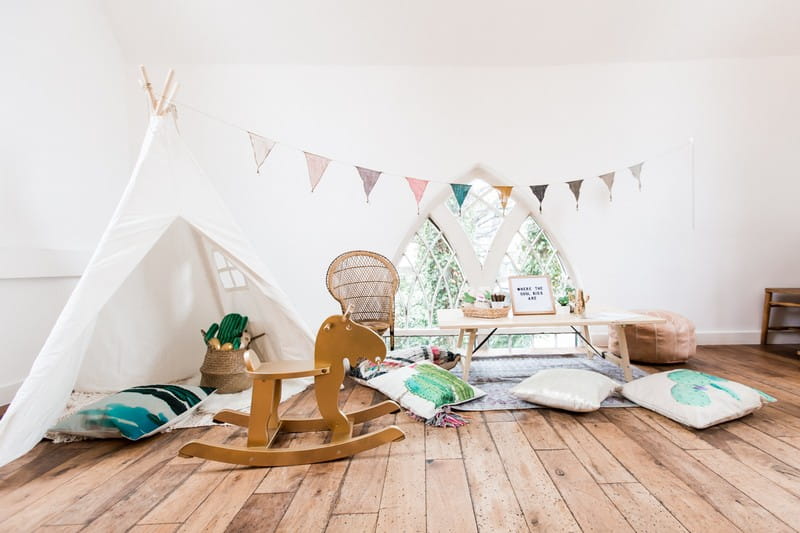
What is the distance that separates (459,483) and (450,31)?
10.6ft

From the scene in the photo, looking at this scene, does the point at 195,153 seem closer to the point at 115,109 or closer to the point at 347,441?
→ the point at 115,109

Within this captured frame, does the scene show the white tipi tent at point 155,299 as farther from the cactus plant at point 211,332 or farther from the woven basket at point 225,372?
the woven basket at point 225,372

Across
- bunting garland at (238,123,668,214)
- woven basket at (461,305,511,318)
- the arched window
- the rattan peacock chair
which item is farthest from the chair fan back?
woven basket at (461,305,511,318)

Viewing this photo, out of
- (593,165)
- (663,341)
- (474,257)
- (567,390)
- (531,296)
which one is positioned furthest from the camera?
(474,257)

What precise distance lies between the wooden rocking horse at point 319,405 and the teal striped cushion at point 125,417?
1.42 ft

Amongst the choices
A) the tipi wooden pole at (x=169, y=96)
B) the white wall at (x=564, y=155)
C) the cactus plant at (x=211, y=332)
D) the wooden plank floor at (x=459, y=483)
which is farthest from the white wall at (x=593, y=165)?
the wooden plank floor at (x=459, y=483)

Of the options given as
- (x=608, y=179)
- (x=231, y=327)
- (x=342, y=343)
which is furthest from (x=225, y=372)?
(x=608, y=179)

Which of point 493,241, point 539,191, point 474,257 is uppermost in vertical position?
point 539,191

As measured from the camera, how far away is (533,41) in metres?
3.39

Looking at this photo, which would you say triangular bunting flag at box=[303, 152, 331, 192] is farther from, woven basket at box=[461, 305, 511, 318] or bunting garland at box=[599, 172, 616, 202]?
bunting garland at box=[599, 172, 616, 202]

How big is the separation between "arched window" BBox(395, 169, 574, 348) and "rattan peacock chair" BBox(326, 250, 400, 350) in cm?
41

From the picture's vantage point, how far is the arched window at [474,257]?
3713mm

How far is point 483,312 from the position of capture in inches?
103

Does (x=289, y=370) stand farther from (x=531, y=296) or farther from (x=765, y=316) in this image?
(x=765, y=316)
